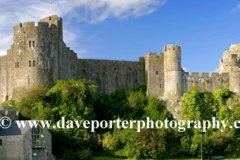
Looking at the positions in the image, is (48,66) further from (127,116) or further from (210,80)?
(210,80)

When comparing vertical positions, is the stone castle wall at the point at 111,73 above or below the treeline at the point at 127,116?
above

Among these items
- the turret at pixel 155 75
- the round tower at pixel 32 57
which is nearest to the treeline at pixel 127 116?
the turret at pixel 155 75

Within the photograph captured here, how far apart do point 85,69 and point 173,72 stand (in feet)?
33.3

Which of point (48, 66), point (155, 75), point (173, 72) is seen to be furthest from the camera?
point (155, 75)

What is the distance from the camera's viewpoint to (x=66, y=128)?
117ft

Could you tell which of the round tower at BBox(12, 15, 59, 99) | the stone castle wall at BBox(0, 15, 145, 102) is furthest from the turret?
the round tower at BBox(12, 15, 59, 99)

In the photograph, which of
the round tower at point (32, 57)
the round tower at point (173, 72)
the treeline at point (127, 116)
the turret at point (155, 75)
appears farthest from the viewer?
the turret at point (155, 75)

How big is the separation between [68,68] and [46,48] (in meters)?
3.76

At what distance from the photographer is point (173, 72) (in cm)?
4256

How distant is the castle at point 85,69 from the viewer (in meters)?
39.3

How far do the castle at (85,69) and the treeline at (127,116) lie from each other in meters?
1.65

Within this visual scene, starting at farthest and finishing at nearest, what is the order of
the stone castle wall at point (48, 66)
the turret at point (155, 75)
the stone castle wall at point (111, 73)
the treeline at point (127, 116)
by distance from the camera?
the stone castle wall at point (111, 73) → the turret at point (155, 75) → the stone castle wall at point (48, 66) → the treeline at point (127, 116)

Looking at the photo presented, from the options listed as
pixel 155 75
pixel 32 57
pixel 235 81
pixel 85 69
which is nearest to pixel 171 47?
pixel 155 75

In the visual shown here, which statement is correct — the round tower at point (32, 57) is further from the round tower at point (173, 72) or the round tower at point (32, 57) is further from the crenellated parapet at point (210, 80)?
the crenellated parapet at point (210, 80)
